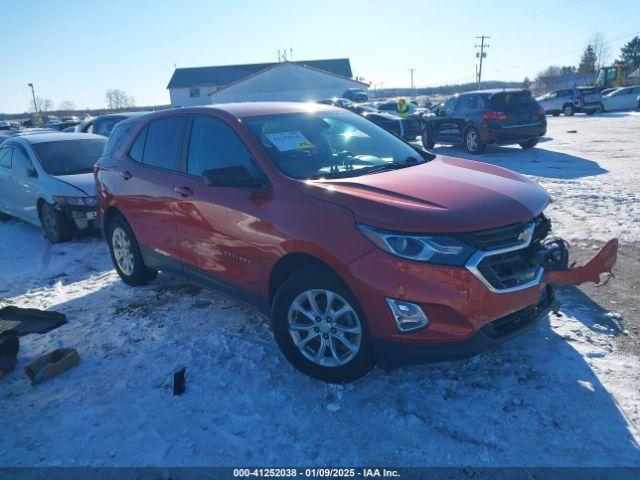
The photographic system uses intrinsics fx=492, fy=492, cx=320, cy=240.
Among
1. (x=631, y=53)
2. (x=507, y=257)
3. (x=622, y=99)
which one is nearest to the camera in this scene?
(x=507, y=257)

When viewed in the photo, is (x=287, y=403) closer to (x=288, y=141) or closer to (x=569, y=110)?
(x=288, y=141)

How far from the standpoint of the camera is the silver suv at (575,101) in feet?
98.2

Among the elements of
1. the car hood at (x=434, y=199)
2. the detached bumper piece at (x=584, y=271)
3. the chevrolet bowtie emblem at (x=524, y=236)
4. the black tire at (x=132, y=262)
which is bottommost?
the black tire at (x=132, y=262)

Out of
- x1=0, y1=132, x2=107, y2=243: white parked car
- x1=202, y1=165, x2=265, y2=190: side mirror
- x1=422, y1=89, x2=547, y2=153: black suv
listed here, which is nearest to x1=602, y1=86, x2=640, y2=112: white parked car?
x1=422, y1=89, x2=547, y2=153: black suv

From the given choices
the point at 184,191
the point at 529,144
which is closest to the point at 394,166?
the point at 184,191

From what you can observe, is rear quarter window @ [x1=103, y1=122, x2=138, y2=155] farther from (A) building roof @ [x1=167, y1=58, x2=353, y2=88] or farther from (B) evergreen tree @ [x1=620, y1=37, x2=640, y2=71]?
(B) evergreen tree @ [x1=620, y1=37, x2=640, y2=71]

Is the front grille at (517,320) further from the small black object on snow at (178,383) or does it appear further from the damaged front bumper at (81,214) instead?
the damaged front bumper at (81,214)

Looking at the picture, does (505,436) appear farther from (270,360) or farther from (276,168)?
(276,168)

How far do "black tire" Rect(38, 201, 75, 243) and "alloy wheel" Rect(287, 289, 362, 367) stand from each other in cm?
545

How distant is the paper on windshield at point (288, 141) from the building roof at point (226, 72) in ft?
196

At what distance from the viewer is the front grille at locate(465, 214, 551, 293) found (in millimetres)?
2867

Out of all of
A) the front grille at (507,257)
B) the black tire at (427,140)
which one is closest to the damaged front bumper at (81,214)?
the front grille at (507,257)

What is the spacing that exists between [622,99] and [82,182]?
33.1m

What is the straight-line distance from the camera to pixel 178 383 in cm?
342
